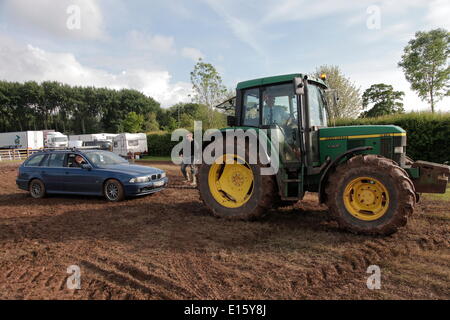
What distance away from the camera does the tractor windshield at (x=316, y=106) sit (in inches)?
212

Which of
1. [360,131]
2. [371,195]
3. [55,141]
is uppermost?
[55,141]

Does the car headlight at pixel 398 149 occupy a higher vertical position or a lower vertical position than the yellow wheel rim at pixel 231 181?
higher

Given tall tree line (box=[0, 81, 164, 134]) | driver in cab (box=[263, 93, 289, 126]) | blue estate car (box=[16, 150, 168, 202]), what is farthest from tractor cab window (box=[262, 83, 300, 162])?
tall tree line (box=[0, 81, 164, 134])

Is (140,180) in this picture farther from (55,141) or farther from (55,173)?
(55,141)

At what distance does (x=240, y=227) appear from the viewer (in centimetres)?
518

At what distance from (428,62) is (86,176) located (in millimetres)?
28569

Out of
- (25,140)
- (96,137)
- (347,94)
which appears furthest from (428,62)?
(25,140)

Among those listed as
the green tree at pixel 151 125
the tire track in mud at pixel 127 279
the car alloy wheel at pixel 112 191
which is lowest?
the tire track in mud at pixel 127 279

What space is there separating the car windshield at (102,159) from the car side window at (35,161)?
63.5 inches

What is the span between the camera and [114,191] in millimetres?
7801

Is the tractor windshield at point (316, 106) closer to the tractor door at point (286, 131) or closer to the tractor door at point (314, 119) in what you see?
the tractor door at point (314, 119)

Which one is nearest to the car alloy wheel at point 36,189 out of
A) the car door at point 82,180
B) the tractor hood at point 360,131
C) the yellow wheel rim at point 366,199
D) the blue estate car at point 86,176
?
the blue estate car at point 86,176

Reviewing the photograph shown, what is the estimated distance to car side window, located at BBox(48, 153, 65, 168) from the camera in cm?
845

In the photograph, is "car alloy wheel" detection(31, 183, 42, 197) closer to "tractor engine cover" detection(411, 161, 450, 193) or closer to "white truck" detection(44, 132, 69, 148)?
"tractor engine cover" detection(411, 161, 450, 193)
